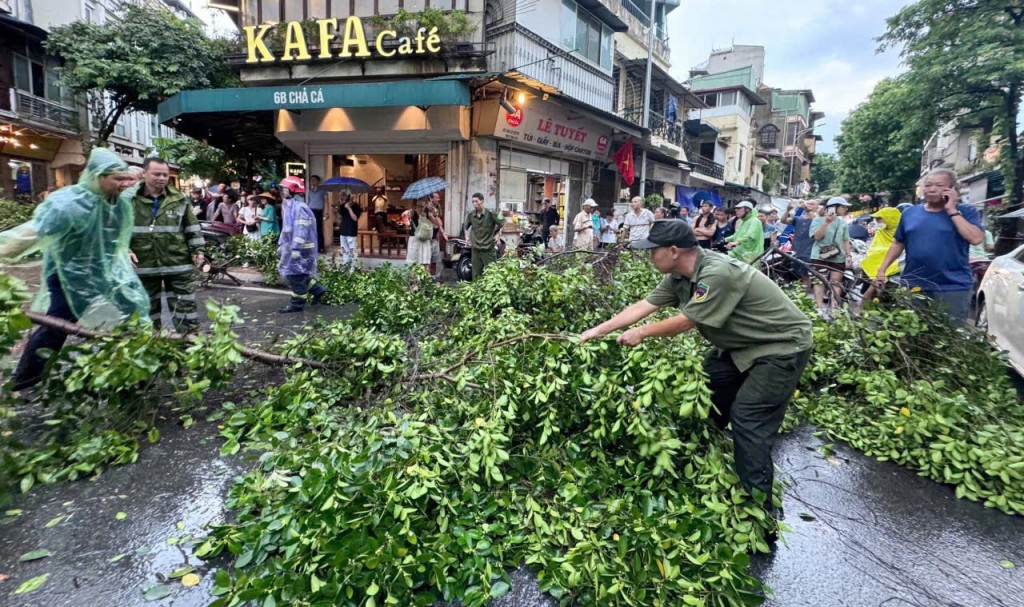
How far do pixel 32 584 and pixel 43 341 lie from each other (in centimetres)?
224

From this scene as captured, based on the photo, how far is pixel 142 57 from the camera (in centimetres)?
1464

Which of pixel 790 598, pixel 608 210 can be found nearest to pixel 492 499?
pixel 790 598

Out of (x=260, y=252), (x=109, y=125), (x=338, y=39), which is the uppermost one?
(x=338, y=39)

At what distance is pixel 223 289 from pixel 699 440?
348 inches

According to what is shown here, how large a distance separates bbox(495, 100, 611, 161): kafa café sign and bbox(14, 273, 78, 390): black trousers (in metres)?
9.55

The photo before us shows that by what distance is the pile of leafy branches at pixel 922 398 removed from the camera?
10.8 ft

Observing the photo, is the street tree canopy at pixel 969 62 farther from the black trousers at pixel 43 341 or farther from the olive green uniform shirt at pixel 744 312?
the black trousers at pixel 43 341

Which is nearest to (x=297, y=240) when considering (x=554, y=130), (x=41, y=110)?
(x=554, y=130)

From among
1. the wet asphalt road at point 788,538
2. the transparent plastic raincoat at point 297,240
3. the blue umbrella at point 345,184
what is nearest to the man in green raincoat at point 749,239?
the wet asphalt road at point 788,538

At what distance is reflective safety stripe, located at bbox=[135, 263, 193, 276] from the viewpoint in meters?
4.53

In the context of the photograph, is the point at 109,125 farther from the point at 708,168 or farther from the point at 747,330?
the point at 708,168

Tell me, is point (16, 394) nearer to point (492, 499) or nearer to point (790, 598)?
point (492, 499)

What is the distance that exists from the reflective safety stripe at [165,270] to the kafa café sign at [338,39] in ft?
27.3

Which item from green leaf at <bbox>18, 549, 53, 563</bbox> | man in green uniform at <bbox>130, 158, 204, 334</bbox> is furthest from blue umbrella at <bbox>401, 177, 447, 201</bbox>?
green leaf at <bbox>18, 549, 53, 563</bbox>
